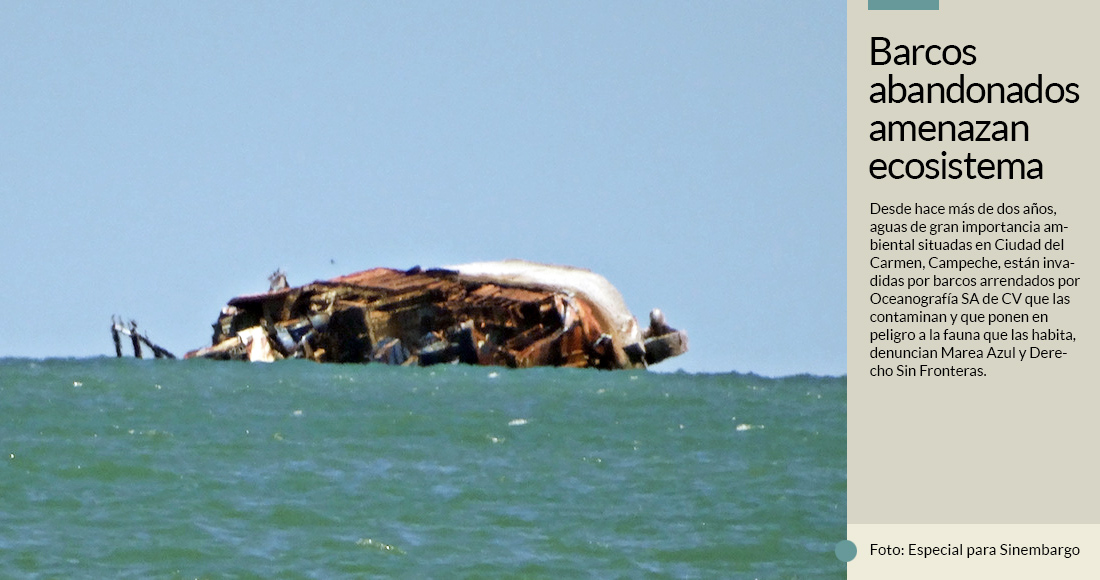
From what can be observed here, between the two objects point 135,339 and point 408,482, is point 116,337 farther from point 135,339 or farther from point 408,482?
point 408,482

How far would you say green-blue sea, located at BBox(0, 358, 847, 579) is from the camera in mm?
18734

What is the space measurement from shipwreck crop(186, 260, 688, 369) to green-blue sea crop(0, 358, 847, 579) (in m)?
8.19

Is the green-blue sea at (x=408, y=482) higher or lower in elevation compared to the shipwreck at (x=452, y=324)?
lower

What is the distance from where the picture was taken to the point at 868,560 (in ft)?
48.7

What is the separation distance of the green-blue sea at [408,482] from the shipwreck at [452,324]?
26.9 ft

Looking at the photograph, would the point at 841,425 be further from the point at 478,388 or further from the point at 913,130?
the point at 913,130

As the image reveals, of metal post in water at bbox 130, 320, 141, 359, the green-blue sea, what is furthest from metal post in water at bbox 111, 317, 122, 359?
the green-blue sea

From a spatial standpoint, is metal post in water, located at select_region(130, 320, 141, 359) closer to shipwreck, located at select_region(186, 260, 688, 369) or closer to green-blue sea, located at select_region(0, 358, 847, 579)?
shipwreck, located at select_region(186, 260, 688, 369)

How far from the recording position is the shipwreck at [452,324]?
53.2m

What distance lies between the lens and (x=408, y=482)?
25266mm

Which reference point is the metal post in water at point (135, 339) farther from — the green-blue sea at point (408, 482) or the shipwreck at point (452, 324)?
the green-blue sea at point (408, 482)

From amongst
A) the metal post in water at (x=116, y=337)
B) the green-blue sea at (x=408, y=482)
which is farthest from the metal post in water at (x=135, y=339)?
the green-blue sea at (x=408, y=482)

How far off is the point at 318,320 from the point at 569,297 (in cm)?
898

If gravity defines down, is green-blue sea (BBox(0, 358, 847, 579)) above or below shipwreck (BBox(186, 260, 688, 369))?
below
